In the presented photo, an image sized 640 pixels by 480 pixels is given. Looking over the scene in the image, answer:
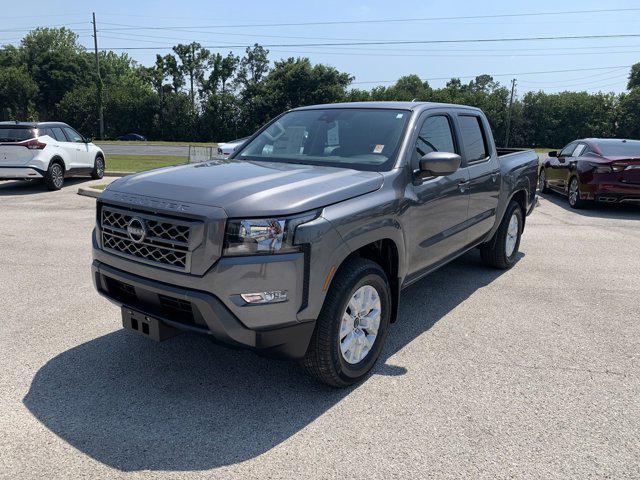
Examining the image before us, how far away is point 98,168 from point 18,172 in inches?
112

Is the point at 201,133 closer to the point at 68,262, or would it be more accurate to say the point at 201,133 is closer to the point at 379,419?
the point at 68,262

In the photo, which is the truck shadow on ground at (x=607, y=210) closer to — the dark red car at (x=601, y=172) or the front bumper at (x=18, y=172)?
the dark red car at (x=601, y=172)

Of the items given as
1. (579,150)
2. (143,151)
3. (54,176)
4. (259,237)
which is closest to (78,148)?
(54,176)

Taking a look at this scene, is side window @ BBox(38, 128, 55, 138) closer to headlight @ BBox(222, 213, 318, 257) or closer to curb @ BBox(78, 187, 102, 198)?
curb @ BBox(78, 187, 102, 198)

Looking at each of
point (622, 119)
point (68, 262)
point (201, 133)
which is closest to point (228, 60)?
point (201, 133)

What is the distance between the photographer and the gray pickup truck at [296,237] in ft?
9.46

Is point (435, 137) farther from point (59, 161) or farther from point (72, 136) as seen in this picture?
point (72, 136)

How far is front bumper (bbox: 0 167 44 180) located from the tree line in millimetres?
43836

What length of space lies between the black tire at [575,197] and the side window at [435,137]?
25.2 feet

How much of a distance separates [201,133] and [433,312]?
183 feet

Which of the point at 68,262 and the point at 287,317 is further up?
the point at 287,317

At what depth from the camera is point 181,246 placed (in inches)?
116

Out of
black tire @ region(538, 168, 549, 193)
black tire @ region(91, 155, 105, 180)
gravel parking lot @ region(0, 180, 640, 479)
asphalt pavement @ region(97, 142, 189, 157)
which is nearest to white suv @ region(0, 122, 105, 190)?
black tire @ region(91, 155, 105, 180)

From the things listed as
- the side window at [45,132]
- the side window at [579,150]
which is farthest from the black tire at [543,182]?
the side window at [45,132]
